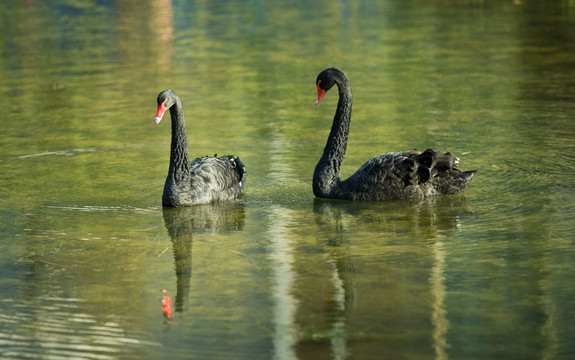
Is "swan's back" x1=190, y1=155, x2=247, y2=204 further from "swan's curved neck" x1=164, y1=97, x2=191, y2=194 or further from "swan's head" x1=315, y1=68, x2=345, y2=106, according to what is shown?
"swan's head" x1=315, y1=68, x2=345, y2=106

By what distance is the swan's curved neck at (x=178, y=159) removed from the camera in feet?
26.9

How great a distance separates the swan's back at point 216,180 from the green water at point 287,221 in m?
0.11

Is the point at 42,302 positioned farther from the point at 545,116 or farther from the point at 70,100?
the point at 70,100

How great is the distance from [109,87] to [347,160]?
622 cm

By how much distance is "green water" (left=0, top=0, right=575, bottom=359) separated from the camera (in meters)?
5.40

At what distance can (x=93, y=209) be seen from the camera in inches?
321

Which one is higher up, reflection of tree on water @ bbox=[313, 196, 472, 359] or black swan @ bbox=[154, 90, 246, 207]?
black swan @ bbox=[154, 90, 246, 207]

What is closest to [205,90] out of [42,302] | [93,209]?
[93,209]

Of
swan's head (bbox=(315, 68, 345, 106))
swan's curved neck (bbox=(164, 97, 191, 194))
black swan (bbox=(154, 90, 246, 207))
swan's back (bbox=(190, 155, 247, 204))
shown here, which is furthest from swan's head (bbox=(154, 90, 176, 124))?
swan's head (bbox=(315, 68, 345, 106))

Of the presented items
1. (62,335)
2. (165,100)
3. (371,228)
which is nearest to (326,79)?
(165,100)

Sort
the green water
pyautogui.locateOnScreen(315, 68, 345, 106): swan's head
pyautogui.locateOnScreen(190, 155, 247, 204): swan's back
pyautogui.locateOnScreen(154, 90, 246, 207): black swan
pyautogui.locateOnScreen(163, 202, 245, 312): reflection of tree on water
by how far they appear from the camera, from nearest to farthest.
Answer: the green water < pyautogui.locateOnScreen(163, 202, 245, 312): reflection of tree on water < pyautogui.locateOnScreen(154, 90, 246, 207): black swan < pyautogui.locateOnScreen(190, 155, 247, 204): swan's back < pyautogui.locateOnScreen(315, 68, 345, 106): swan's head

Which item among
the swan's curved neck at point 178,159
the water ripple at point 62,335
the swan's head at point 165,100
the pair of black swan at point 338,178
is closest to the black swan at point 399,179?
the pair of black swan at point 338,178

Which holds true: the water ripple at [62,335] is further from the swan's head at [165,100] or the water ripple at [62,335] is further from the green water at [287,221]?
the swan's head at [165,100]

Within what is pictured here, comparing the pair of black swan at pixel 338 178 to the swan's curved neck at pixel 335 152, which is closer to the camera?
the pair of black swan at pixel 338 178
